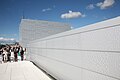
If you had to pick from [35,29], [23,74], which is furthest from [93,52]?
[35,29]

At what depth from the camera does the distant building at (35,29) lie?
34.5m

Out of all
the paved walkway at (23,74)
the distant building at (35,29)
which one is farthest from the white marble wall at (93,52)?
the distant building at (35,29)

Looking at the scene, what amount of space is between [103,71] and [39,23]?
36623 millimetres

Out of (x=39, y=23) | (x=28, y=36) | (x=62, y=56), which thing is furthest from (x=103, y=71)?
(x=39, y=23)

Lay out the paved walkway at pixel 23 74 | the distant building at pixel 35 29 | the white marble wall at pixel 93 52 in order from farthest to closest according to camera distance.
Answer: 1. the distant building at pixel 35 29
2. the paved walkway at pixel 23 74
3. the white marble wall at pixel 93 52

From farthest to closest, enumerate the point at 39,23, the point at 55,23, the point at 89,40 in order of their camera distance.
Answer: the point at 55,23
the point at 39,23
the point at 89,40

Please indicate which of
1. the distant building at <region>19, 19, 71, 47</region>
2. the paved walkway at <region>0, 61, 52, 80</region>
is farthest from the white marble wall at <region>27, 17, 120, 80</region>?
the distant building at <region>19, 19, 71, 47</region>

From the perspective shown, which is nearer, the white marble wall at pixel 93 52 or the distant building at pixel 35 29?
the white marble wall at pixel 93 52

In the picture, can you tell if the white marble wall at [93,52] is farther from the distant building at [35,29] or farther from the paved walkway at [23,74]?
the distant building at [35,29]

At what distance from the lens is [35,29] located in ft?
121

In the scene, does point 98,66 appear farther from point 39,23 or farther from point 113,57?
point 39,23

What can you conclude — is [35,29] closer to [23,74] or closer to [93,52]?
[23,74]

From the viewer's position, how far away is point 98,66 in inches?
131

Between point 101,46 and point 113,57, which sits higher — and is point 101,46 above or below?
above
